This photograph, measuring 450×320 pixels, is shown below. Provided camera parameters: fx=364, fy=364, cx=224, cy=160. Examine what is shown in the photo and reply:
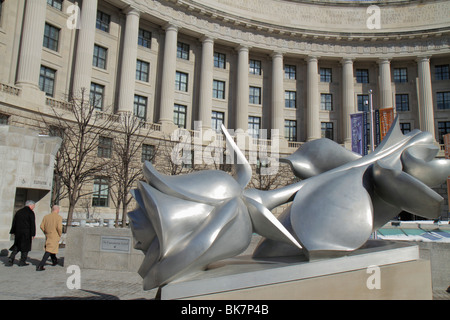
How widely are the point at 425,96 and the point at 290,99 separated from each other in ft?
54.4

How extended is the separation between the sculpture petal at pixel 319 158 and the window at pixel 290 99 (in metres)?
42.4

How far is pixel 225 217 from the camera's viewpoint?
452 cm

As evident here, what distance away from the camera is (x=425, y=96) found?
149 feet

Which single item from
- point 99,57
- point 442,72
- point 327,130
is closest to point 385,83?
point 442,72

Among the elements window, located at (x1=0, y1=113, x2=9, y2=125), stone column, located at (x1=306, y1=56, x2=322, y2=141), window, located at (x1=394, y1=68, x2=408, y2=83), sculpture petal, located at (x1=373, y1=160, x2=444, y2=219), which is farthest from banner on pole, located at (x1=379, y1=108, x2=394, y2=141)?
window, located at (x1=394, y1=68, x2=408, y2=83)

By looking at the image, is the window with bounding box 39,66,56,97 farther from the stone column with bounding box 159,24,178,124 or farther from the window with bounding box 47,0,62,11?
the stone column with bounding box 159,24,178,124

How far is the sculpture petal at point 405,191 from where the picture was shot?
5395mm

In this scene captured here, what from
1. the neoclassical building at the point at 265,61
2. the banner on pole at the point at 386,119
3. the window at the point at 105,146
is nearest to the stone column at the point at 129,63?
the neoclassical building at the point at 265,61

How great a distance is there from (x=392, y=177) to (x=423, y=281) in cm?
154

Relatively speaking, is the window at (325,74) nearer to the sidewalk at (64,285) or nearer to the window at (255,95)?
the window at (255,95)

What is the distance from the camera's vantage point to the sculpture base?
14.3 feet

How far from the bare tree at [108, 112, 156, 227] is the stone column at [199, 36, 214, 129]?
735 cm

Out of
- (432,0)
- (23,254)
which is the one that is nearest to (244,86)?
(432,0)
